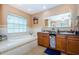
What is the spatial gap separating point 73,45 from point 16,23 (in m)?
1.06

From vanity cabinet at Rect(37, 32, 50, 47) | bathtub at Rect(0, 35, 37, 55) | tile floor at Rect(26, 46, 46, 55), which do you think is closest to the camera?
bathtub at Rect(0, 35, 37, 55)

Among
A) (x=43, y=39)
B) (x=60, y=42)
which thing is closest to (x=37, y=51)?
(x=43, y=39)

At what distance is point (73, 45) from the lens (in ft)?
5.25

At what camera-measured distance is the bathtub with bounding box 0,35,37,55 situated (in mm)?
1532

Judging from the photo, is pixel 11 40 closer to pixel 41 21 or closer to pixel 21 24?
pixel 21 24

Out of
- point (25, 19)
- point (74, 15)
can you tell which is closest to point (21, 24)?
point (25, 19)

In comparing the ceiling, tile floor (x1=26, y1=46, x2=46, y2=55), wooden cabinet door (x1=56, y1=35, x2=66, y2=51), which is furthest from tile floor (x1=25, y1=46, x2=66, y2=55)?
the ceiling

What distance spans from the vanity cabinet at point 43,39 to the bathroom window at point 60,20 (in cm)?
21

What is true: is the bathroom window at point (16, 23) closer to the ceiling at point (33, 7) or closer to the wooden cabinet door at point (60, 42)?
the ceiling at point (33, 7)

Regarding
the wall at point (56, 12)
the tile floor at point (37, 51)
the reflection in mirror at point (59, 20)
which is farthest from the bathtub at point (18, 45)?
the reflection in mirror at point (59, 20)

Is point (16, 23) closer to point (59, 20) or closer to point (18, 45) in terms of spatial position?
point (18, 45)

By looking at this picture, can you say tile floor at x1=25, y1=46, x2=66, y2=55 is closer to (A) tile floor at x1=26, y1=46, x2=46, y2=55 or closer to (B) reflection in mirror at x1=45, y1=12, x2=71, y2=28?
(A) tile floor at x1=26, y1=46, x2=46, y2=55

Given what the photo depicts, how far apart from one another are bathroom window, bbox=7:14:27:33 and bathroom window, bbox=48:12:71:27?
49 cm
